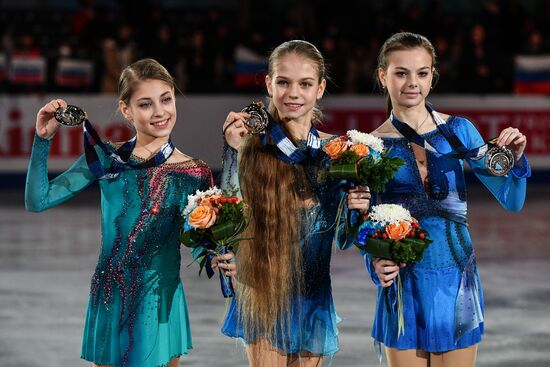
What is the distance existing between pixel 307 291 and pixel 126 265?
71 centimetres

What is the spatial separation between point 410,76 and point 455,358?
43.9 inches

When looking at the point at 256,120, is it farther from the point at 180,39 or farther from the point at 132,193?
the point at 180,39

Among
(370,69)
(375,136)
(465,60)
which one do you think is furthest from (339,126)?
(375,136)

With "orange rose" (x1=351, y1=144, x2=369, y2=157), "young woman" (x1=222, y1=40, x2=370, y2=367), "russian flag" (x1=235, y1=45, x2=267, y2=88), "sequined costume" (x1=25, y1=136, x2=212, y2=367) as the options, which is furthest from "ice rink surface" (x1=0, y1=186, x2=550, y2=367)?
"russian flag" (x1=235, y1=45, x2=267, y2=88)

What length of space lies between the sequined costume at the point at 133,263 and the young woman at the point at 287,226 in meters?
0.25

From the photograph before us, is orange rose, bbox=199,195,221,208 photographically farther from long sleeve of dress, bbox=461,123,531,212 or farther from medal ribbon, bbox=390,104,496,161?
long sleeve of dress, bbox=461,123,531,212

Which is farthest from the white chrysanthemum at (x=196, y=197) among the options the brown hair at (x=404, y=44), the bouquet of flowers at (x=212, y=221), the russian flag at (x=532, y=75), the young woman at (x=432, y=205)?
the russian flag at (x=532, y=75)

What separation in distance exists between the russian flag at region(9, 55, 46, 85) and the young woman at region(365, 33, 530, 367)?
1076 cm

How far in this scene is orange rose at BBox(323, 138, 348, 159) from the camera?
388 centimetres

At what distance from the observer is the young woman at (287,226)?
4.06m

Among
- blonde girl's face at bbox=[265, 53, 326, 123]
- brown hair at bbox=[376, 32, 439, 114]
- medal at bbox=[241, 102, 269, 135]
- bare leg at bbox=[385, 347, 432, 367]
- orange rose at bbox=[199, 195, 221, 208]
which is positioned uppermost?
brown hair at bbox=[376, 32, 439, 114]

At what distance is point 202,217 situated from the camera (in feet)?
12.2

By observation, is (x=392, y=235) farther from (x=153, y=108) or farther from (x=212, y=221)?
(x=153, y=108)

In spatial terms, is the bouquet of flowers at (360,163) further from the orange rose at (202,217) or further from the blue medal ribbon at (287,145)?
the orange rose at (202,217)
